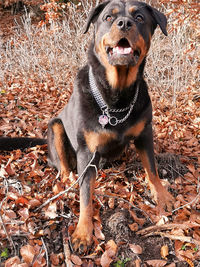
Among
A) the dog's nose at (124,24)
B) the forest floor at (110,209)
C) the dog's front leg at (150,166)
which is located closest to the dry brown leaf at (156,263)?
the forest floor at (110,209)

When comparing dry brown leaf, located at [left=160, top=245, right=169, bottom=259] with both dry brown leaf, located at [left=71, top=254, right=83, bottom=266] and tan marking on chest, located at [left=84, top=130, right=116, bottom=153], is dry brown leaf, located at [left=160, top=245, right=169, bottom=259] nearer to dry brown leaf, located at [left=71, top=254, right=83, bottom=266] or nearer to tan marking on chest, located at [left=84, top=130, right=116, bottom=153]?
dry brown leaf, located at [left=71, top=254, right=83, bottom=266]

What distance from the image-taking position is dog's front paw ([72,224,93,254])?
7.14 feet

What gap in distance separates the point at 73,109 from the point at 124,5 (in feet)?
3.76

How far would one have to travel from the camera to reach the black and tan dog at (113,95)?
91.3 inches

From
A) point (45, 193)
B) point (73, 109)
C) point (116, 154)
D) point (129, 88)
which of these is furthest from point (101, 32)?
point (45, 193)

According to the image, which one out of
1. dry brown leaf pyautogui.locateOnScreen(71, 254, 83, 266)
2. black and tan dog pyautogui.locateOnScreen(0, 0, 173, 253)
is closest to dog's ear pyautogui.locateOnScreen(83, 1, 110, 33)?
black and tan dog pyautogui.locateOnScreen(0, 0, 173, 253)

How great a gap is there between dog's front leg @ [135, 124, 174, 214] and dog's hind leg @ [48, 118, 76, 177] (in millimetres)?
897

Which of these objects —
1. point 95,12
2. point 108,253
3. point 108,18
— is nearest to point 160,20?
point 108,18

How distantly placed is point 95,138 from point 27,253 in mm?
1139

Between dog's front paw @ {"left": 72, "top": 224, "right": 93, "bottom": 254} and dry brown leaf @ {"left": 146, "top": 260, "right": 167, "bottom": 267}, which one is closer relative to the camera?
dry brown leaf @ {"left": 146, "top": 260, "right": 167, "bottom": 267}

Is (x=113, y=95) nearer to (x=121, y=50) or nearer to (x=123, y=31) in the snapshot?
(x=121, y=50)

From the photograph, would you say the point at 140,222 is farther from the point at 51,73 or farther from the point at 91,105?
the point at 51,73

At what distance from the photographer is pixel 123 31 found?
7.31 feet

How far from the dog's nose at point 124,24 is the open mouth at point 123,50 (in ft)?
0.31
